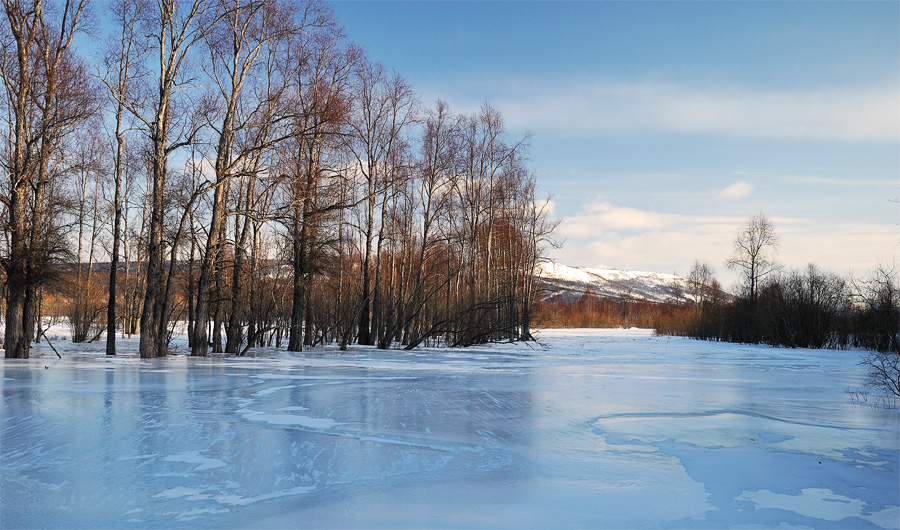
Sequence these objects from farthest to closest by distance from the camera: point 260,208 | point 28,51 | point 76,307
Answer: point 76,307
point 260,208
point 28,51

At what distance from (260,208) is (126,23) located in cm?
656

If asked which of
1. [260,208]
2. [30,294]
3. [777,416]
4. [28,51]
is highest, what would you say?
[28,51]

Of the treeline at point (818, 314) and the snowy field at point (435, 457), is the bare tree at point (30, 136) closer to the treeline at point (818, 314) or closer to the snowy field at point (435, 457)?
the snowy field at point (435, 457)

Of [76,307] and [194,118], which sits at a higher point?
[194,118]

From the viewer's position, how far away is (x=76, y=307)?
86.7ft

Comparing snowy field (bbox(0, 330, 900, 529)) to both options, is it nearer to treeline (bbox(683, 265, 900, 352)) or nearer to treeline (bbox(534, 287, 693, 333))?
treeline (bbox(683, 265, 900, 352))

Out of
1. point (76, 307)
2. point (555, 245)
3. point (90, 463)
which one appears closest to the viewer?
point (90, 463)

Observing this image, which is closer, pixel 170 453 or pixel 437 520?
pixel 437 520

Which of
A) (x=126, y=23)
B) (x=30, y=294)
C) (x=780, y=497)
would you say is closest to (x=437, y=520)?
(x=780, y=497)

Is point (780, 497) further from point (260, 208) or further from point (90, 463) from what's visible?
point (260, 208)

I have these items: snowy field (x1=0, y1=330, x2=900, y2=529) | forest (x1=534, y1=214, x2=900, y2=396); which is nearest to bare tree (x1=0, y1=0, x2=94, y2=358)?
snowy field (x1=0, y1=330, x2=900, y2=529)

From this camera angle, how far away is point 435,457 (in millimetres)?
5137

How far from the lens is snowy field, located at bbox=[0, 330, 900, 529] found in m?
3.66

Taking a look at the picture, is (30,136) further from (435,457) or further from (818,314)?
(818,314)
